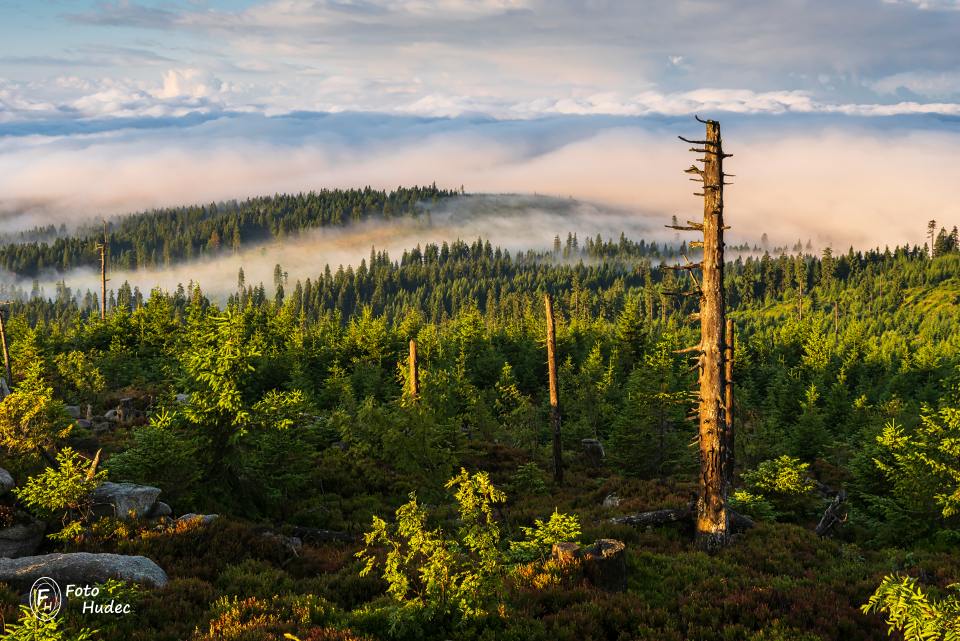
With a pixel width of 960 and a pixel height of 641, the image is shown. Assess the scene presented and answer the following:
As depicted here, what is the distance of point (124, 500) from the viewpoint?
14758mm

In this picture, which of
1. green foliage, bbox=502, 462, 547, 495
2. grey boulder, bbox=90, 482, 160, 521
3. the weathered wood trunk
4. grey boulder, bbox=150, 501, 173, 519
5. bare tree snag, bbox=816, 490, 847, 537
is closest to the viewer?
grey boulder, bbox=90, 482, 160, 521

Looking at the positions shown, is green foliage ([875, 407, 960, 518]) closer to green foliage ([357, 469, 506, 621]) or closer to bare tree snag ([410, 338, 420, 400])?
green foliage ([357, 469, 506, 621])

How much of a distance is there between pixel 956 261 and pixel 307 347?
743 feet

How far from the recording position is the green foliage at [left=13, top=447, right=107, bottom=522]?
13.2 meters

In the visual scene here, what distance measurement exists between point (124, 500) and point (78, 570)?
395 cm

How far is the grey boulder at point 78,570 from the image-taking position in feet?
35.8

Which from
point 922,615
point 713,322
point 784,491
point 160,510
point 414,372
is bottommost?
point 784,491

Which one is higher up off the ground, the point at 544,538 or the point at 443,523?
the point at 544,538

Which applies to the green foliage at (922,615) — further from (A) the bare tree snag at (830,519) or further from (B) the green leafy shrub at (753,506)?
(A) the bare tree snag at (830,519)

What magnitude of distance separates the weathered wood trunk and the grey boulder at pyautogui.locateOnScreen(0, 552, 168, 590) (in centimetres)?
1310

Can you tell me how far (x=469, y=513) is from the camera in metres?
10.9

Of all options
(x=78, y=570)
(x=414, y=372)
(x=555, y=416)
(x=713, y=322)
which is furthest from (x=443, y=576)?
(x=414, y=372)

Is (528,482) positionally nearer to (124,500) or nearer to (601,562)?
(601,562)

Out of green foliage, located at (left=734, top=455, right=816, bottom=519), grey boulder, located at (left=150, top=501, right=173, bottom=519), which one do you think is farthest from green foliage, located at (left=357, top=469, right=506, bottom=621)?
green foliage, located at (left=734, top=455, right=816, bottom=519)
